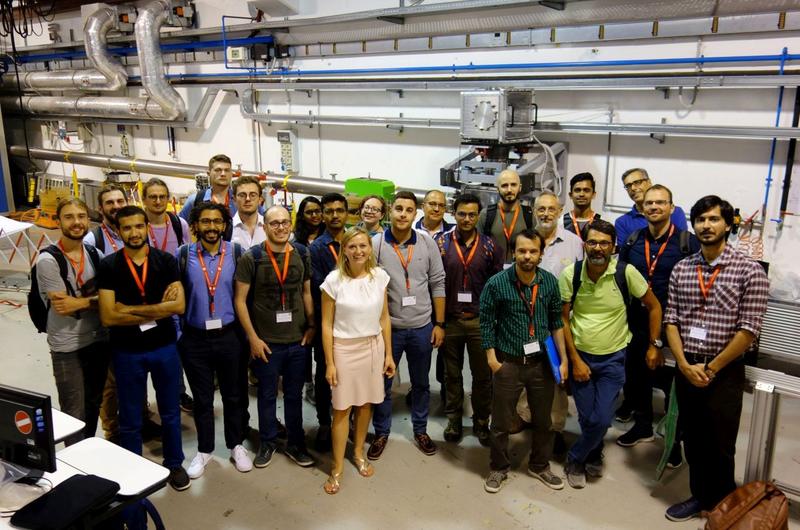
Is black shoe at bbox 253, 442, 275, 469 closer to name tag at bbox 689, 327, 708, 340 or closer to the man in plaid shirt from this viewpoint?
the man in plaid shirt

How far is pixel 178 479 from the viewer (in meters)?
2.97

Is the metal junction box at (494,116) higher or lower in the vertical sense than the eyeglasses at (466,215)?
higher

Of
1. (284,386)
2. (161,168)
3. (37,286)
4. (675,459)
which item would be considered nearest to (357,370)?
(284,386)

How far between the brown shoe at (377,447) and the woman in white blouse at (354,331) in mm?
282

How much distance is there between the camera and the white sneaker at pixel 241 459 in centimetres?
311

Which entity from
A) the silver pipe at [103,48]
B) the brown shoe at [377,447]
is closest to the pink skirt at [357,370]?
the brown shoe at [377,447]

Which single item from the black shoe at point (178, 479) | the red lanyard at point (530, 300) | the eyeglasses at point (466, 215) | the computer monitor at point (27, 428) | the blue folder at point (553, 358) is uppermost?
the eyeglasses at point (466, 215)

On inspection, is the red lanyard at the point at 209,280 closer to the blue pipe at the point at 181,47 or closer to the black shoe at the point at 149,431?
the black shoe at the point at 149,431

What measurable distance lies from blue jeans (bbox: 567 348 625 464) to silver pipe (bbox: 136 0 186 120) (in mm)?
6599

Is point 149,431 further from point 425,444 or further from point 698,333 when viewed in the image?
point 698,333

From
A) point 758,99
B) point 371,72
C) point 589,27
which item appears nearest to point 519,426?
point 758,99

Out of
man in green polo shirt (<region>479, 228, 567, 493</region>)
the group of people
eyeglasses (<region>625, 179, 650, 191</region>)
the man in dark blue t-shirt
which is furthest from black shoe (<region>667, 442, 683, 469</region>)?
the man in dark blue t-shirt

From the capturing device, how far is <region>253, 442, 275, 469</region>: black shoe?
3146 mm

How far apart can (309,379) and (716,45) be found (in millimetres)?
3620
